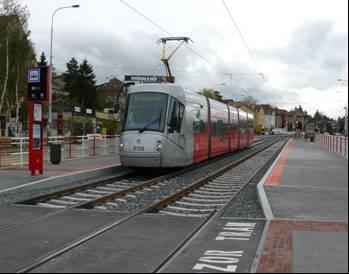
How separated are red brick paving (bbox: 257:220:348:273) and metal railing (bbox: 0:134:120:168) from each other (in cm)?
1431

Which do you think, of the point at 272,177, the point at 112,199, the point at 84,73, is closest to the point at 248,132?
the point at 272,177

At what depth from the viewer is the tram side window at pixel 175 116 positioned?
19266 mm

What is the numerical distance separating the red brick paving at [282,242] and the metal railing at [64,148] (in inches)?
564

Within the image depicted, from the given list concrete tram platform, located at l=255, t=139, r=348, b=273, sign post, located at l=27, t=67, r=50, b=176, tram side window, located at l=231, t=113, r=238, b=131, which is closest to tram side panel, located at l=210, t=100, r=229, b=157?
tram side window, located at l=231, t=113, r=238, b=131

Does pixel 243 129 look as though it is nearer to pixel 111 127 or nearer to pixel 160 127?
pixel 160 127

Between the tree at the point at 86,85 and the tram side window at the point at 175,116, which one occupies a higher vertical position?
the tree at the point at 86,85

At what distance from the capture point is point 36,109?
17656 millimetres

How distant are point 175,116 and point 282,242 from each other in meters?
12.1

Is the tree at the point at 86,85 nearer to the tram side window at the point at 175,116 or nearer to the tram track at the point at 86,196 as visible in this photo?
the tram side window at the point at 175,116

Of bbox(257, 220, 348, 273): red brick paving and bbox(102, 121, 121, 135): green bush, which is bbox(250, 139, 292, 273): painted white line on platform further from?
bbox(102, 121, 121, 135): green bush

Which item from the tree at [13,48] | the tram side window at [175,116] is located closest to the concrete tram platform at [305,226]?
the tram side window at [175,116]

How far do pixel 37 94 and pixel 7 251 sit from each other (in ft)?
33.2

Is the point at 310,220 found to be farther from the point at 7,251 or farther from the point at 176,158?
the point at 176,158

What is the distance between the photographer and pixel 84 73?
390 feet
